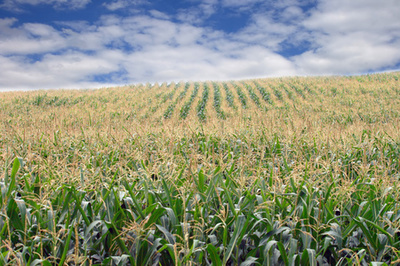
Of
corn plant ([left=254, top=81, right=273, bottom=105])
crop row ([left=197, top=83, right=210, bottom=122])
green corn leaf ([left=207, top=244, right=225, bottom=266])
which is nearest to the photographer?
green corn leaf ([left=207, top=244, right=225, bottom=266])

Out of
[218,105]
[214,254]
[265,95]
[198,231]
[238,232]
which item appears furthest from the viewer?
[265,95]

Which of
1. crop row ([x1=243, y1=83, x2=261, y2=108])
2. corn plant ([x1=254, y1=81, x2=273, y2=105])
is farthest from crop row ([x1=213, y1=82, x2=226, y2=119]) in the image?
corn plant ([x1=254, y1=81, x2=273, y2=105])

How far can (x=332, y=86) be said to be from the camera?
109 ft

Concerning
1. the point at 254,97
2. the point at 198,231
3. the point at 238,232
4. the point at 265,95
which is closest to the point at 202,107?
the point at 254,97

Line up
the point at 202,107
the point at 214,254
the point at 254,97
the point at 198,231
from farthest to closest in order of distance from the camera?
the point at 254,97 → the point at 202,107 → the point at 198,231 → the point at 214,254

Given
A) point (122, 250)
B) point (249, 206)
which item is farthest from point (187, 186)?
point (122, 250)

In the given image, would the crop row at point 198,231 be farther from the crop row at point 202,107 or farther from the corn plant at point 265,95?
the corn plant at point 265,95

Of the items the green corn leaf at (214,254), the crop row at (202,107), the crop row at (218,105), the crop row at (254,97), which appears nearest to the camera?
the green corn leaf at (214,254)

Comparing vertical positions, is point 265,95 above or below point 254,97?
above

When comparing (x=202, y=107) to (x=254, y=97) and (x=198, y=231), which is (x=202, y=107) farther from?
(x=198, y=231)

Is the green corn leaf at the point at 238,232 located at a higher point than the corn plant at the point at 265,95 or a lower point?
lower

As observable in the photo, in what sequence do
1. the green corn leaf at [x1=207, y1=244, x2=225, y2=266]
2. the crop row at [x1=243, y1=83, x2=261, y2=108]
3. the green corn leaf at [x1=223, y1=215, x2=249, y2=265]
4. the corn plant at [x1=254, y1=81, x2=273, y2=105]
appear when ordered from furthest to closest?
the corn plant at [x1=254, y1=81, x2=273, y2=105]
the crop row at [x1=243, y1=83, x2=261, y2=108]
the green corn leaf at [x1=223, y1=215, x2=249, y2=265]
the green corn leaf at [x1=207, y1=244, x2=225, y2=266]

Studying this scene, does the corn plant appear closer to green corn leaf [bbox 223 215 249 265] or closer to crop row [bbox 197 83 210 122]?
crop row [bbox 197 83 210 122]

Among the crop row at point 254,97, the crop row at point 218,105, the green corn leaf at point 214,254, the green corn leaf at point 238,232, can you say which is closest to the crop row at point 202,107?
the crop row at point 218,105
